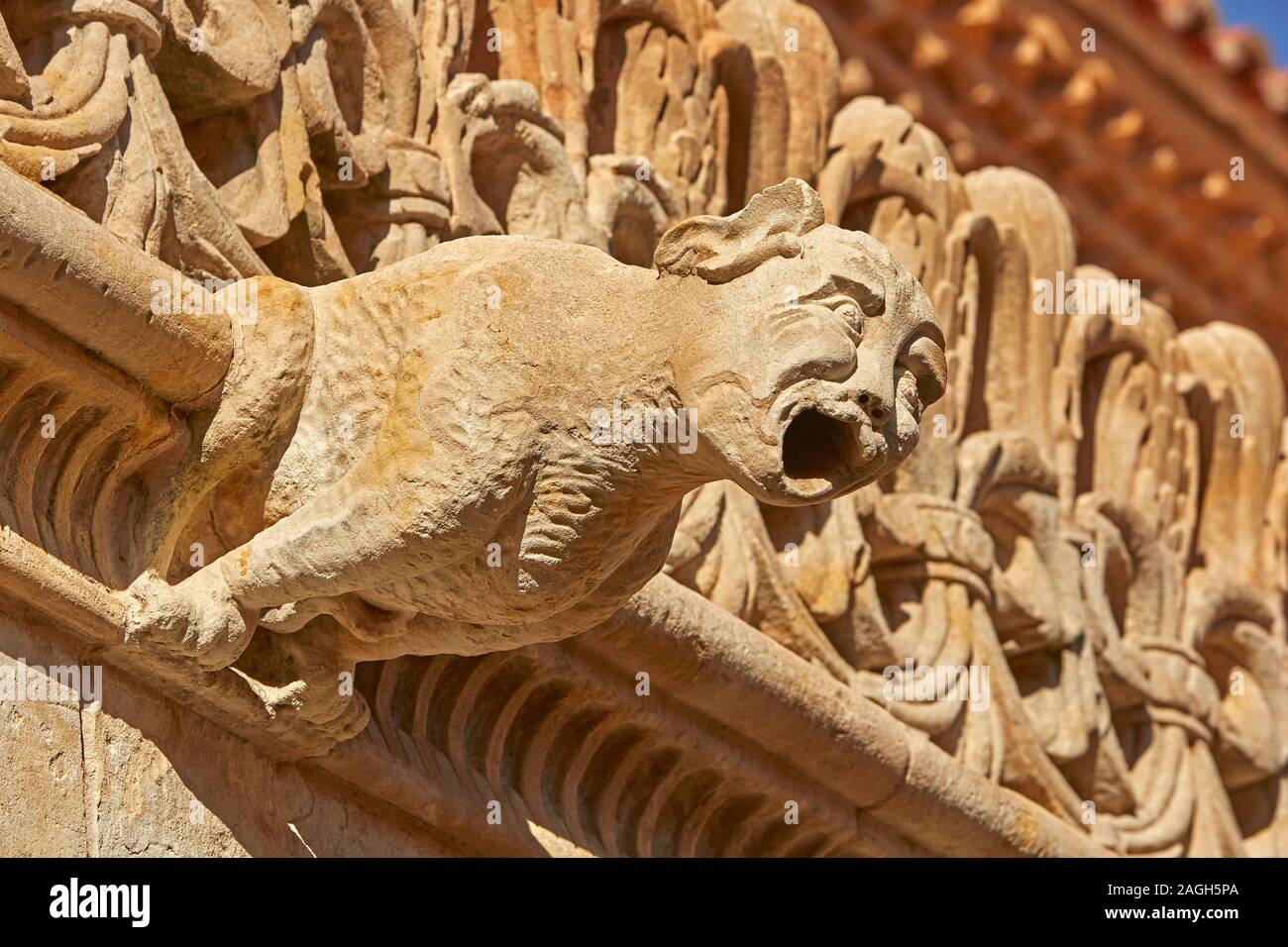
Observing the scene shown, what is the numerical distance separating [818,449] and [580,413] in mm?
263

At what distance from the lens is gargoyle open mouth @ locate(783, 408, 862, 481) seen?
2961 millimetres

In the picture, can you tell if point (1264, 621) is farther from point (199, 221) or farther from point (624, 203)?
point (199, 221)

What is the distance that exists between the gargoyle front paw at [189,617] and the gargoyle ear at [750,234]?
2.07ft

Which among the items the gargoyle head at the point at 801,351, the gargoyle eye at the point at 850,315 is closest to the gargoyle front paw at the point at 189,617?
the gargoyle head at the point at 801,351

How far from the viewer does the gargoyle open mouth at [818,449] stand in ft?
9.71

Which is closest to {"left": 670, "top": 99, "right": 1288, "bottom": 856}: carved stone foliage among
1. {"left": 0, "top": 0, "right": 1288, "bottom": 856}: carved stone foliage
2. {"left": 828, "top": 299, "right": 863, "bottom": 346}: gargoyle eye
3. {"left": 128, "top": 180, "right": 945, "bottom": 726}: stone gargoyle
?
{"left": 0, "top": 0, "right": 1288, "bottom": 856}: carved stone foliage

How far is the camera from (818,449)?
2992 millimetres

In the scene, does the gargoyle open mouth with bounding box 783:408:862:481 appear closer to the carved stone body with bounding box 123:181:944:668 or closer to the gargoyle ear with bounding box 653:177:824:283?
the carved stone body with bounding box 123:181:944:668

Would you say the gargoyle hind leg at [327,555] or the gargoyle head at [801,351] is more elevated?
the gargoyle head at [801,351]

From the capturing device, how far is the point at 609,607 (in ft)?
10.5

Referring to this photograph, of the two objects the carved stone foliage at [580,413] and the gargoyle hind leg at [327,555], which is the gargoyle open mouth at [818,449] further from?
the gargoyle hind leg at [327,555]

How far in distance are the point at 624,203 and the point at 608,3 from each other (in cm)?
40
